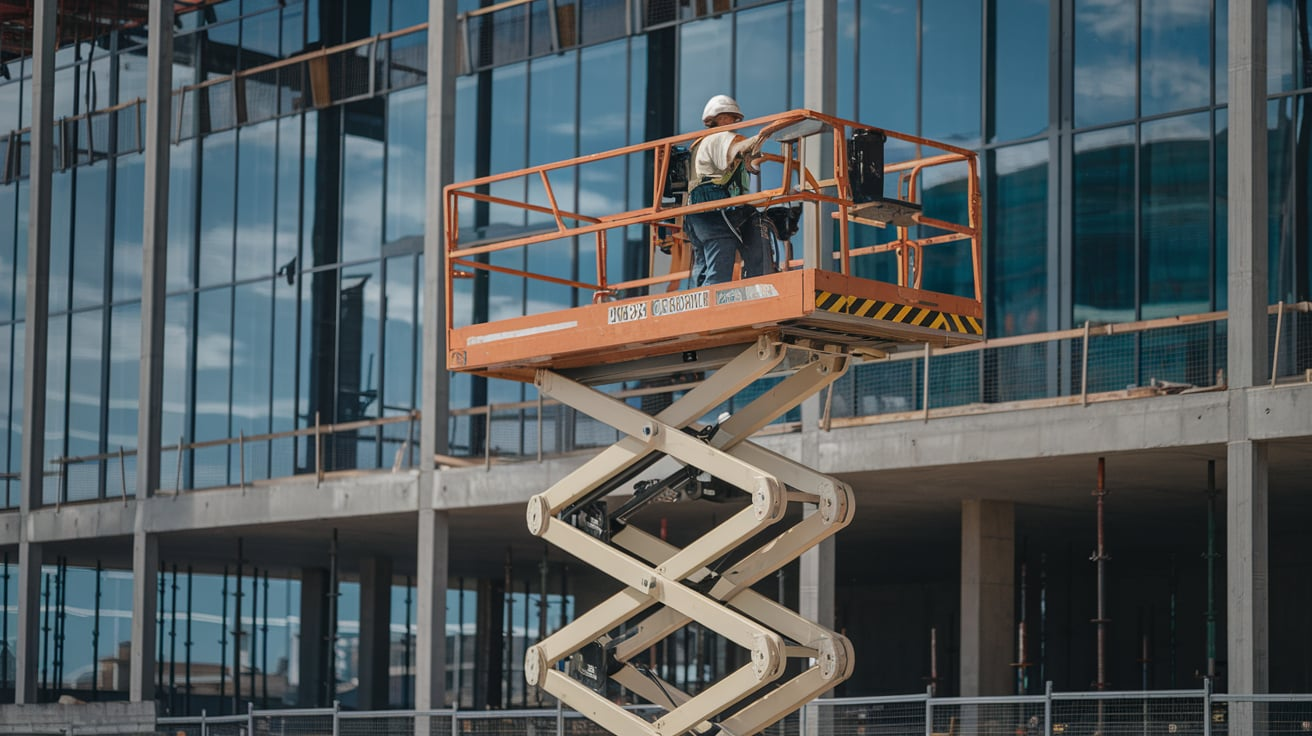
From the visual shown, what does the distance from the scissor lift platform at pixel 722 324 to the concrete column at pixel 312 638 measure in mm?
28367

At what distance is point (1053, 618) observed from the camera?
42594 mm

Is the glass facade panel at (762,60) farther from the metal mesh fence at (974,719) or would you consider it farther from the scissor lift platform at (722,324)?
the scissor lift platform at (722,324)

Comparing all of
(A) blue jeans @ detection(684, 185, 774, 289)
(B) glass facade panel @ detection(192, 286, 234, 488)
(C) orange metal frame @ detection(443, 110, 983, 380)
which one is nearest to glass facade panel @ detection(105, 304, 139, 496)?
(B) glass facade panel @ detection(192, 286, 234, 488)

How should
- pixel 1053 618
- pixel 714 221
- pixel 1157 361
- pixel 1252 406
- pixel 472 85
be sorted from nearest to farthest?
pixel 714 221 → pixel 1252 406 → pixel 1157 361 → pixel 472 85 → pixel 1053 618

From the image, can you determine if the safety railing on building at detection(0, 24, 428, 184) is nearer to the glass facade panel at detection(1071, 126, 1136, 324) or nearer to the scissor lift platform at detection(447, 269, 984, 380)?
the glass facade panel at detection(1071, 126, 1136, 324)

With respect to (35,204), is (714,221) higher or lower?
lower

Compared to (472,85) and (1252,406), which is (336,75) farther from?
(1252,406)

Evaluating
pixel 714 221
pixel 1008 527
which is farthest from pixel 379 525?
pixel 714 221

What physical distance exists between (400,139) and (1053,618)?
1905cm

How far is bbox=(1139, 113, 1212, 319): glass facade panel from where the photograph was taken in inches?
1005

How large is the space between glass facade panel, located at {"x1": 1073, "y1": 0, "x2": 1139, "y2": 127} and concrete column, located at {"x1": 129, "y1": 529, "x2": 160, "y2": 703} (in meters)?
17.4

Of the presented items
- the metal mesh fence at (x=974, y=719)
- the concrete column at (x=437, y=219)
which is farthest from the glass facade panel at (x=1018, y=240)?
the concrete column at (x=437, y=219)

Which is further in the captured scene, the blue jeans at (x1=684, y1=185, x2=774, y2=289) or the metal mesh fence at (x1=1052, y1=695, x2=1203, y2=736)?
the metal mesh fence at (x1=1052, y1=695, x2=1203, y2=736)

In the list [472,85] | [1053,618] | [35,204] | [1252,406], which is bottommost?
[1053,618]
